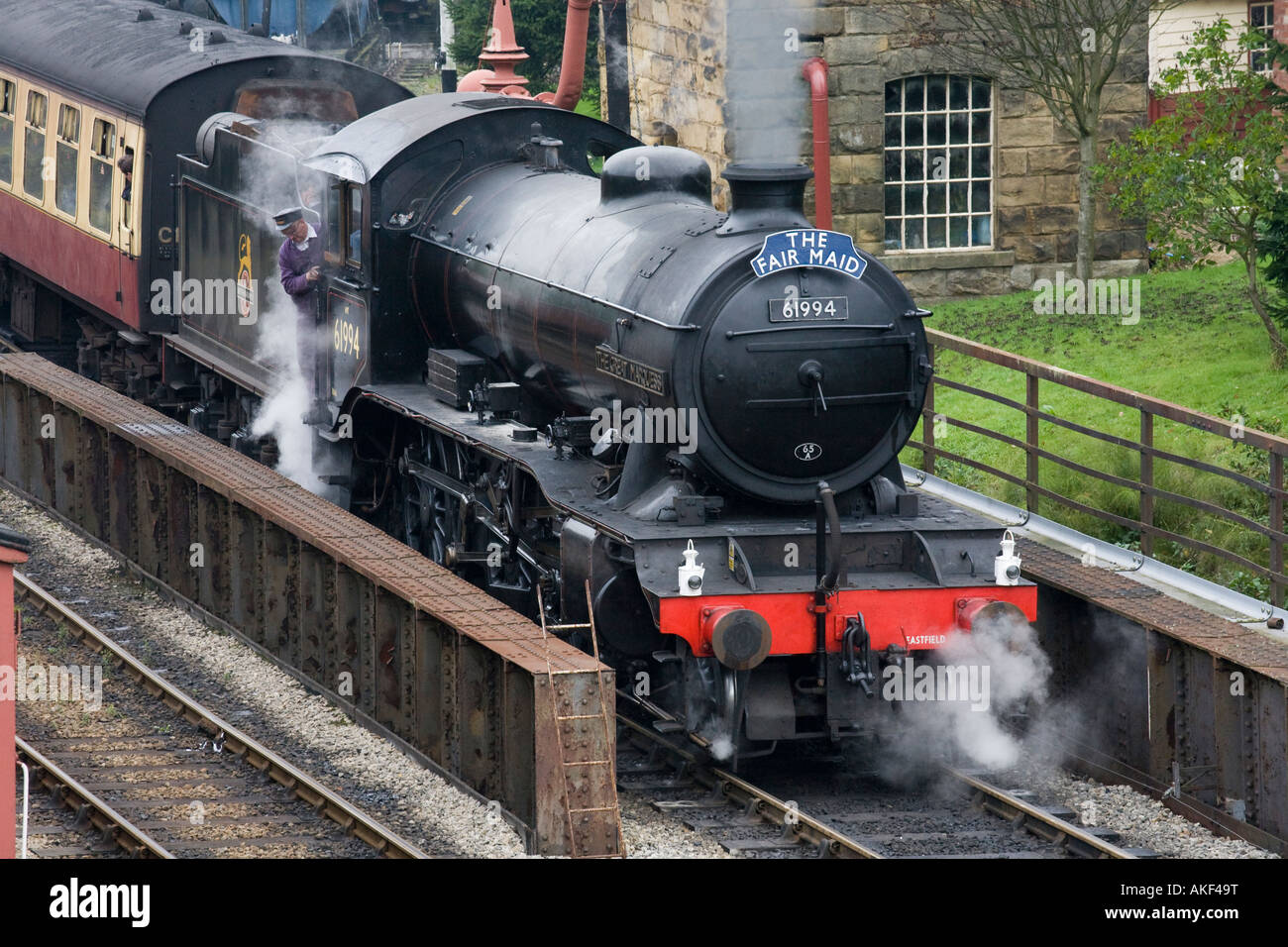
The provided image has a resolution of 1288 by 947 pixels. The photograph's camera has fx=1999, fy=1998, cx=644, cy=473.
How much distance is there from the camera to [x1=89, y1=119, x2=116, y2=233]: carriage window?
1708 cm

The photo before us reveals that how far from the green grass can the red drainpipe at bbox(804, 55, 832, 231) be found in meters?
A: 1.92

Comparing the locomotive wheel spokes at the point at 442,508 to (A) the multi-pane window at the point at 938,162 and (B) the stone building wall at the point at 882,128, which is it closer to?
(B) the stone building wall at the point at 882,128

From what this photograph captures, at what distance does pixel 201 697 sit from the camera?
1175 cm

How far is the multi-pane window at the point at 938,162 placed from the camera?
68.8ft

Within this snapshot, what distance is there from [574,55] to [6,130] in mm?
5627

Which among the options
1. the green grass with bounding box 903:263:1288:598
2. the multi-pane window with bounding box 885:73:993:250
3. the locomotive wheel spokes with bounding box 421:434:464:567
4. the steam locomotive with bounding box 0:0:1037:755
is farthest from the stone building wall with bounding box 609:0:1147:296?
the locomotive wheel spokes with bounding box 421:434:464:567

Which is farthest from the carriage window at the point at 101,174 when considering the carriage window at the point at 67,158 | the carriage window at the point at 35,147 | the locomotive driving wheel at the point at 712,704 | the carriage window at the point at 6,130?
the locomotive driving wheel at the point at 712,704

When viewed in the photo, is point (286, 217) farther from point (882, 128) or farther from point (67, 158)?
point (882, 128)

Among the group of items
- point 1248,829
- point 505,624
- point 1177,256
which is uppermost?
point 1177,256

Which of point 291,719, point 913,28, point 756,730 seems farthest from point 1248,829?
point 913,28

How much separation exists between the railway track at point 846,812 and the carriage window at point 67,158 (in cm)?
993

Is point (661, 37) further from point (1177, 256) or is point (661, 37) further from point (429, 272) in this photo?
point (429, 272)

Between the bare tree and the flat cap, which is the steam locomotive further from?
the bare tree

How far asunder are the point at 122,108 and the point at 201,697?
6.80 meters
